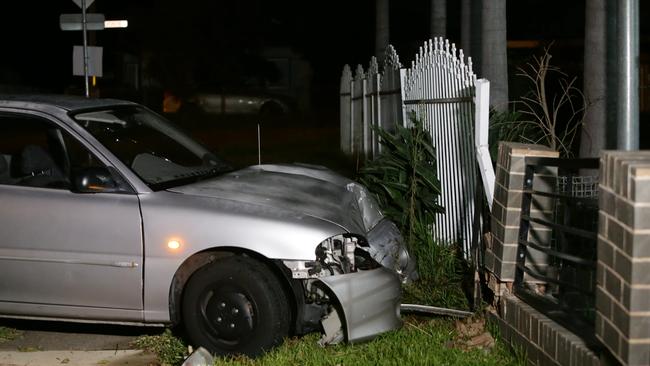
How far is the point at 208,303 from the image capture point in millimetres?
5754

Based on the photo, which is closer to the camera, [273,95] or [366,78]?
[366,78]

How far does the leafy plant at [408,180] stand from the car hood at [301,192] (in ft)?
4.10

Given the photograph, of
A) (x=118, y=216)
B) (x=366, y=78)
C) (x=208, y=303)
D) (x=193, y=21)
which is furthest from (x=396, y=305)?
(x=193, y=21)

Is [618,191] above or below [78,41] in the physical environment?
below

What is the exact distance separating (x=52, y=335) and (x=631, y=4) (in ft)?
14.9

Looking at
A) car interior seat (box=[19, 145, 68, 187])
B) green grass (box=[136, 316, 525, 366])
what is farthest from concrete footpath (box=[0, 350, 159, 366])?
car interior seat (box=[19, 145, 68, 187])

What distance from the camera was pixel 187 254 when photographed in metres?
5.77

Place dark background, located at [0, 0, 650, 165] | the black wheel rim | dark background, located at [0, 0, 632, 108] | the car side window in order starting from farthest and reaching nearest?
dark background, located at [0, 0, 632, 108]
dark background, located at [0, 0, 650, 165]
the car side window
the black wheel rim

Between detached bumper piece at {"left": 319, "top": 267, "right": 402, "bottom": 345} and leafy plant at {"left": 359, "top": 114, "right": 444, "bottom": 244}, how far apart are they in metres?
2.29

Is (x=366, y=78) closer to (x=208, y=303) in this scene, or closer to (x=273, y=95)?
(x=208, y=303)

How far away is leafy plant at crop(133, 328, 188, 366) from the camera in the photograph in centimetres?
600

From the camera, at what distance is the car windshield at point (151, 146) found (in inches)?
252

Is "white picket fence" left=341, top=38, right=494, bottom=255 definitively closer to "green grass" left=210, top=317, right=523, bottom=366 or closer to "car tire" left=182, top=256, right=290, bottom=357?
"green grass" left=210, top=317, right=523, bottom=366

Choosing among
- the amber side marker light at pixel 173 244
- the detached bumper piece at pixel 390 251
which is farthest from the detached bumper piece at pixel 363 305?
the amber side marker light at pixel 173 244
